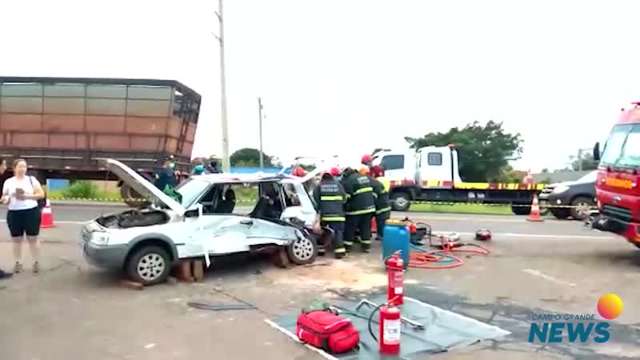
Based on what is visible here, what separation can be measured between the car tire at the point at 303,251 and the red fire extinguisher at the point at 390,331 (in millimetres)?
3951

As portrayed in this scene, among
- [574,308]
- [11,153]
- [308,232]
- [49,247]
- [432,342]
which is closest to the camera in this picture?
[432,342]

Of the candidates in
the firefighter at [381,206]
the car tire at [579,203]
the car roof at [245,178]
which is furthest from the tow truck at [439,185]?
the car roof at [245,178]

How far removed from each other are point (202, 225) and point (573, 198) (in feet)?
43.7

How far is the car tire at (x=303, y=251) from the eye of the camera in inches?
346

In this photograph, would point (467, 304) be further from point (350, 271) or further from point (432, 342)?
point (350, 271)

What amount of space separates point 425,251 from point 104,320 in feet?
19.0

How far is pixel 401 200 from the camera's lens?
65.7 feet

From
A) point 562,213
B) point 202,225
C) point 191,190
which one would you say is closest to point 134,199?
point 191,190

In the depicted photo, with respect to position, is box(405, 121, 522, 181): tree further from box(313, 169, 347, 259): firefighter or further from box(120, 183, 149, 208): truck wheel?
box(313, 169, 347, 259): firefighter

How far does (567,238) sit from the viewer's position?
41.4ft

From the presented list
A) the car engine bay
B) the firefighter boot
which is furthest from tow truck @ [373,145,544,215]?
the car engine bay

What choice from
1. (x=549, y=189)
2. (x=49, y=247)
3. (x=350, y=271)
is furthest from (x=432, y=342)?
(x=549, y=189)

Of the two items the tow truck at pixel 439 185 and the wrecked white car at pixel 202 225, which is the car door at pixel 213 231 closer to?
the wrecked white car at pixel 202 225

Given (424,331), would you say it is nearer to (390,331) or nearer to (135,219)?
(390,331)
